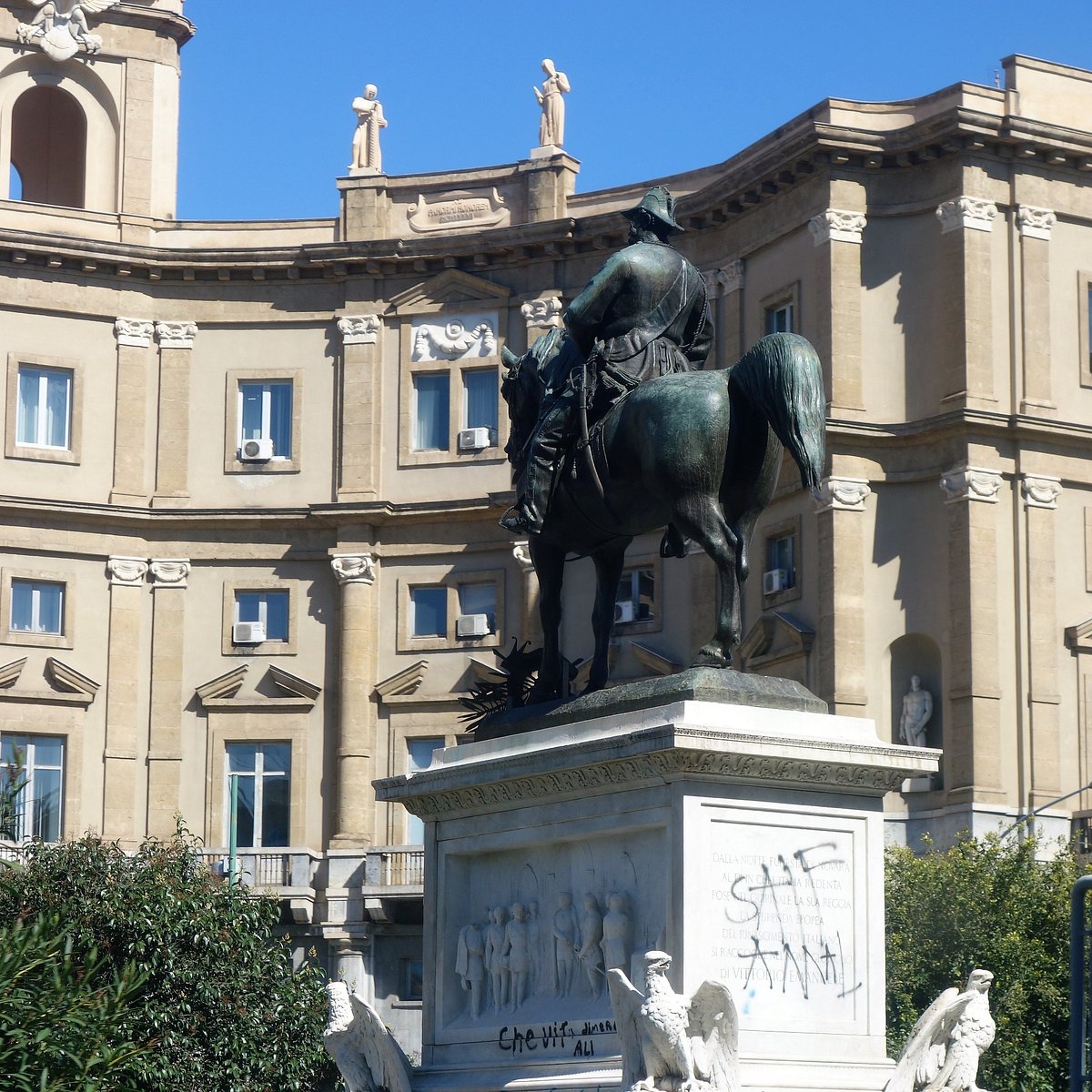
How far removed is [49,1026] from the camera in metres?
22.0

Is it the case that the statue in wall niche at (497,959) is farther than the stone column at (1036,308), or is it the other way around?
the stone column at (1036,308)

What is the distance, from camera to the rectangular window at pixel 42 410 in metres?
59.8

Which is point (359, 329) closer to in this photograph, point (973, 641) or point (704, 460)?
point (973, 641)

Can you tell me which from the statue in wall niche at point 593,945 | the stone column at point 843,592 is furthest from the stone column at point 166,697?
the statue in wall niche at point 593,945

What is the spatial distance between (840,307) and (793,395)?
37.4 metres

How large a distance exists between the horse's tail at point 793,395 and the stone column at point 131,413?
4584 cm

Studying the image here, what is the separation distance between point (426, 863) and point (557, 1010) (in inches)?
75.1

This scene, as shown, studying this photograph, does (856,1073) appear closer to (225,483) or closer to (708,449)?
(708,449)

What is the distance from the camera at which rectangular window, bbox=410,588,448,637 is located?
60125mm

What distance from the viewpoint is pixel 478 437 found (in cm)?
5947

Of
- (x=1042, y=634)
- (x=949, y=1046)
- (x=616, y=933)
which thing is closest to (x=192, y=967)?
(x=616, y=933)

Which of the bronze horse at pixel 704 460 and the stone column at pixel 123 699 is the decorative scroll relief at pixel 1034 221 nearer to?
the stone column at pixel 123 699

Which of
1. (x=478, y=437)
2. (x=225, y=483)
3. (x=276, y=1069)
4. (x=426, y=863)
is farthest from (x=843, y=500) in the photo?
(x=426, y=863)

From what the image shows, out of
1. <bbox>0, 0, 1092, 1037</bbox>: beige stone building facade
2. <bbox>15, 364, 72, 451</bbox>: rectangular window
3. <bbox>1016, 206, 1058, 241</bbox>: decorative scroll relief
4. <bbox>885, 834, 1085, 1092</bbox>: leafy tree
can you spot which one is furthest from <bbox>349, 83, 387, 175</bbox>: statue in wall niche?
<bbox>885, 834, 1085, 1092</bbox>: leafy tree
